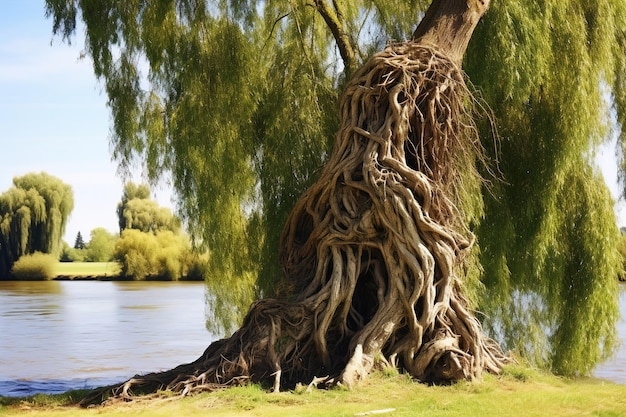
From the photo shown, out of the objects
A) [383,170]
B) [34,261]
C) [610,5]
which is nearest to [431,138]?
[383,170]

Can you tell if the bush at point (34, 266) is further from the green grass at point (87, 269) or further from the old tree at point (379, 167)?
the old tree at point (379, 167)

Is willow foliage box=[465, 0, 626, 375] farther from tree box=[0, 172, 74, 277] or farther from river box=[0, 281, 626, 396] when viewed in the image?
tree box=[0, 172, 74, 277]

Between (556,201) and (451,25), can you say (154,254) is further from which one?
(451,25)

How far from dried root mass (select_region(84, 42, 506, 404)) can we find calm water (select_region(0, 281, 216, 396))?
5477mm

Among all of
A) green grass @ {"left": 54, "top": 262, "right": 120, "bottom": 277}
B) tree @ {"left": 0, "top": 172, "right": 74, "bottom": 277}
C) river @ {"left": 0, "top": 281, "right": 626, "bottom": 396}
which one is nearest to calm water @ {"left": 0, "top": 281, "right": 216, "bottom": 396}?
river @ {"left": 0, "top": 281, "right": 626, "bottom": 396}

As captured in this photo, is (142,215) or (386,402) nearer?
(386,402)

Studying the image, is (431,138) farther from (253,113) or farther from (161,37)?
(161,37)

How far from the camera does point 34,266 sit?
Result: 124 ft

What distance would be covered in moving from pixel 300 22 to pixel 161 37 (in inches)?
77.2

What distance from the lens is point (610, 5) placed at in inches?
408

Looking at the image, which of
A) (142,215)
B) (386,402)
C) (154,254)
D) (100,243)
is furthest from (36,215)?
(386,402)

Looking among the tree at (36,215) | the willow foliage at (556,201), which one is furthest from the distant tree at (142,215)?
the willow foliage at (556,201)

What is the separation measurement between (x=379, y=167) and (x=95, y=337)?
14.0 meters

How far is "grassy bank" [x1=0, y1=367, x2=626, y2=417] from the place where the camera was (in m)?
6.02
